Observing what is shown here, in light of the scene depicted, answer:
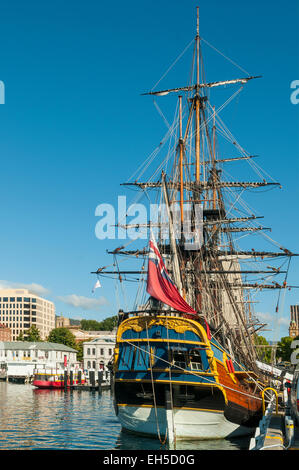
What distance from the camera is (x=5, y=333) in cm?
18438

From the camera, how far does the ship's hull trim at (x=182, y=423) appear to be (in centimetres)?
2892

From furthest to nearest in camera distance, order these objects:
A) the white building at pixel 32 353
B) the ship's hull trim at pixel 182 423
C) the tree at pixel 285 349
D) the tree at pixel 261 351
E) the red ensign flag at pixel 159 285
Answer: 1. the white building at pixel 32 353
2. the tree at pixel 285 349
3. the tree at pixel 261 351
4. the ship's hull trim at pixel 182 423
5. the red ensign flag at pixel 159 285

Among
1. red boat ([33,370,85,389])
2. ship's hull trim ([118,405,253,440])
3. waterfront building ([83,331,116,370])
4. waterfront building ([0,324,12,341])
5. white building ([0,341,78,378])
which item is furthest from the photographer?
waterfront building ([0,324,12,341])

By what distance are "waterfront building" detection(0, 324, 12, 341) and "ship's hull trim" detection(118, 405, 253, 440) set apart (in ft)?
514

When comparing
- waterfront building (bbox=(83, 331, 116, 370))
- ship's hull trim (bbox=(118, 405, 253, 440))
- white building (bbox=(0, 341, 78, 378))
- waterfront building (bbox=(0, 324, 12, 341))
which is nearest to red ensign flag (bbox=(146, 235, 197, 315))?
ship's hull trim (bbox=(118, 405, 253, 440))

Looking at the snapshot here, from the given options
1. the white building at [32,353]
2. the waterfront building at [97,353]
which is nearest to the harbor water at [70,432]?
the white building at [32,353]

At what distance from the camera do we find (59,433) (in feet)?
113

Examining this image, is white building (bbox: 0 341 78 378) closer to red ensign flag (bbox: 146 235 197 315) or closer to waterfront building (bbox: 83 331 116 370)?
waterfront building (bbox: 83 331 116 370)

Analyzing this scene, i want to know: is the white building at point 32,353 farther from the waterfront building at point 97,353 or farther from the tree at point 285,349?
the tree at point 285,349

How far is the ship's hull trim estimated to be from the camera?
28.9 metres

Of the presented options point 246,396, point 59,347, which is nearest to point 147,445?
point 246,396

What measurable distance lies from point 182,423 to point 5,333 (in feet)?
538

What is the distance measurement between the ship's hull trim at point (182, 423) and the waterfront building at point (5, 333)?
15672 cm

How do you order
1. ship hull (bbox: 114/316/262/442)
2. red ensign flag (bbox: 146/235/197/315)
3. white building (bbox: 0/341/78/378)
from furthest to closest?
white building (bbox: 0/341/78/378), ship hull (bbox: 114/316/262/442), red ensign flag (bbox: 146/235/197/315)
